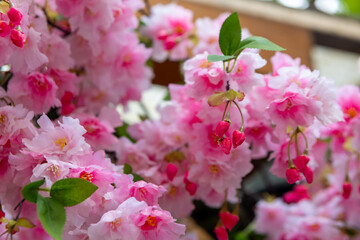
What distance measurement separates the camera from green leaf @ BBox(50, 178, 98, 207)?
0.64 metres

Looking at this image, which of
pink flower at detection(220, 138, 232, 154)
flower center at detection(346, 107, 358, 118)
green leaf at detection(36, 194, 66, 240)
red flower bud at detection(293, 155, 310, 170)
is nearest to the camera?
green leaf at detection(36, 194, 66, 240)

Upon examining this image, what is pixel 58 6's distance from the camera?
92cm

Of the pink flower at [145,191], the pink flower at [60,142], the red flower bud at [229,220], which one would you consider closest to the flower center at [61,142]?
the pink flower at [60,142]

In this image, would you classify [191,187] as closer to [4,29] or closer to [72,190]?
[72,190]

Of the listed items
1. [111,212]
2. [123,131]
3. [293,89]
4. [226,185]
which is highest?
[293,89]

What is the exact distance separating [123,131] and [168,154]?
24 centimetres

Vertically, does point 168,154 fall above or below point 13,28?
below

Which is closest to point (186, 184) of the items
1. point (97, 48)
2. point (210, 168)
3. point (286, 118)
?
point (210, 168)

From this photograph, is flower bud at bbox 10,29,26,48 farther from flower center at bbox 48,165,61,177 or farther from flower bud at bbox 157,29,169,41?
flower bud at bbox 157,29,169,41

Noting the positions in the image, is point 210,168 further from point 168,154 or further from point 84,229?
point 84,229

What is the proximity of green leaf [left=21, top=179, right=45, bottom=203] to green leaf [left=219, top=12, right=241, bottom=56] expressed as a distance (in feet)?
1.17

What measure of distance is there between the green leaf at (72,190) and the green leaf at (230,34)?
314 mm

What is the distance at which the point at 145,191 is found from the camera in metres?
0.72

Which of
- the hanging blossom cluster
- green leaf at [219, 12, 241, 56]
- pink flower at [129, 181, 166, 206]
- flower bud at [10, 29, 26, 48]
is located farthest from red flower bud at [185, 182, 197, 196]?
flower bud at [10, 29, 26, 48]
